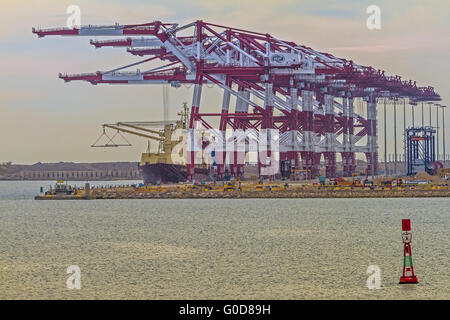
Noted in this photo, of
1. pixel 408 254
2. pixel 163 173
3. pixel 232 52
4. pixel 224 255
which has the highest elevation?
pixel 232 52

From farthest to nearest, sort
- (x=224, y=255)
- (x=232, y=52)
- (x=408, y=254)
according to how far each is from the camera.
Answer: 1. (x=232, y=52)
2. (x=224, y=255)
3. (x=408, y=254)

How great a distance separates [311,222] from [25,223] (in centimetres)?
2220

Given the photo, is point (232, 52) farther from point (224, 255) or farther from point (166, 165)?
point (224, 255)

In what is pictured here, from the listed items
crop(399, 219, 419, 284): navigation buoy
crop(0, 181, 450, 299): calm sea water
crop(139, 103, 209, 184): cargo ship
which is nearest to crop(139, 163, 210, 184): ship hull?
crop(139, 103, 209, 184): cargo ship

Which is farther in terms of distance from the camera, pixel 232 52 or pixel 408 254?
pixel 232 52

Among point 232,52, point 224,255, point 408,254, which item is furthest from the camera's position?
point 232,52

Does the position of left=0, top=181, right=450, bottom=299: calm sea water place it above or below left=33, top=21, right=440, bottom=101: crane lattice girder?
below

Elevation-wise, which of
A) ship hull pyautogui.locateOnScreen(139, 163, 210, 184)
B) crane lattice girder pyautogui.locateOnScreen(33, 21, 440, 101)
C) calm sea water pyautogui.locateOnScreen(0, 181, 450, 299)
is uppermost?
crane lattice girder pyautogui.locateOnScreen(33, 21, 440, 101)

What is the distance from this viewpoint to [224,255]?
117 feet

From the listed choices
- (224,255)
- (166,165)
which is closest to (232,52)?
(166,165)

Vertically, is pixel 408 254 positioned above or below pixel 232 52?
below

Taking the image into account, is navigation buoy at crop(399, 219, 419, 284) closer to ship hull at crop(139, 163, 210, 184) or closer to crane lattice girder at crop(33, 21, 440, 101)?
crane lattice girder at crop(33, 21, 440, 101)

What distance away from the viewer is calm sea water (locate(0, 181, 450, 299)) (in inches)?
995
